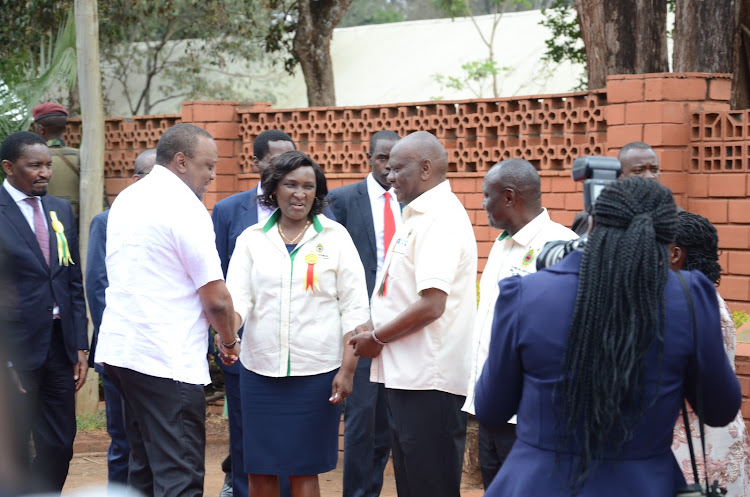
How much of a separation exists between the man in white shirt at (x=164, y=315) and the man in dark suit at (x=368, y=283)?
1.41 meters

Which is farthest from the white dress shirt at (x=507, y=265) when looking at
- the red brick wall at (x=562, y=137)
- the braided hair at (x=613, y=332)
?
the red brick wall at (x=562, y=137)

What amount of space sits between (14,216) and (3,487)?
3587mm

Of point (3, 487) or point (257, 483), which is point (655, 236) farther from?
point (257, 483)

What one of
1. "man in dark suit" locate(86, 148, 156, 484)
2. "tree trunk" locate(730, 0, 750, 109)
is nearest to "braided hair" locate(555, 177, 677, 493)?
"man in dark suit" locate(86, 148, 156, 484)

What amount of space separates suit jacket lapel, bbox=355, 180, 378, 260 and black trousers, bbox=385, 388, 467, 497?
1849 millimetres

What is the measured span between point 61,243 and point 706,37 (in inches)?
229

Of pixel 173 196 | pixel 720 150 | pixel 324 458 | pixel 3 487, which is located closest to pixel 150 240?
pixel 173 196

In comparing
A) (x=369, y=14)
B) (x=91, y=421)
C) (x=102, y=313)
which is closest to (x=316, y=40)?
(x=91, y=421)

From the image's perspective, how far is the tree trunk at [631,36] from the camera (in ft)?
28.1

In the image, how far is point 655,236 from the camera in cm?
273

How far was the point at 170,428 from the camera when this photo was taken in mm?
4410

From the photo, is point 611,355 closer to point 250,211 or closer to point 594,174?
point 594,174

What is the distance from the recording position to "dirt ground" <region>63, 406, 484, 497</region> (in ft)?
22.0

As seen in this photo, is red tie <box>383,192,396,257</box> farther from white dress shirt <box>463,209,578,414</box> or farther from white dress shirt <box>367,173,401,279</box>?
A: white dress shirt <box>463,209,578,414</box>
